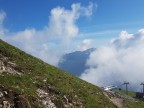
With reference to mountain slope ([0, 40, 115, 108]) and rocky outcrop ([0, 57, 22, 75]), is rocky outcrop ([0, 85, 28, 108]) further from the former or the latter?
rocky outcrop ([0, 57, 22, 75])

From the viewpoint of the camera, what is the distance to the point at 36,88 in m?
41.8

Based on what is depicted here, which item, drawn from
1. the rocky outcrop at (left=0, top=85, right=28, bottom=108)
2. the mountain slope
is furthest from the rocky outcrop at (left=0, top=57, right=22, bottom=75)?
the rocky outcrop at (left=0, top=85, right=28, bottom=108)

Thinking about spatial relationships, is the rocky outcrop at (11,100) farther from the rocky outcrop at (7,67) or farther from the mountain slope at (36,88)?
the rocky outcrop at (7,67)

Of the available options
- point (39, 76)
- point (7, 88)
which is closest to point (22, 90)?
point (7, 88)

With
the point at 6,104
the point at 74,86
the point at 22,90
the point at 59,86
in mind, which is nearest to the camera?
the point at 6,104

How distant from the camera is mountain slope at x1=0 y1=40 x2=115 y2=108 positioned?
3766 centimetres

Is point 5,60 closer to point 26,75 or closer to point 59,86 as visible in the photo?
point 26,75

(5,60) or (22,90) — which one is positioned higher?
(5,60)

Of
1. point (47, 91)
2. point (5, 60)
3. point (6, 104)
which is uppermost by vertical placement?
point (5, 60)

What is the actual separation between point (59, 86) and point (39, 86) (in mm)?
3999

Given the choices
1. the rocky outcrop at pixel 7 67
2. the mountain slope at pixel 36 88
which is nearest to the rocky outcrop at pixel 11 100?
the mountain slope at pixel 36 88

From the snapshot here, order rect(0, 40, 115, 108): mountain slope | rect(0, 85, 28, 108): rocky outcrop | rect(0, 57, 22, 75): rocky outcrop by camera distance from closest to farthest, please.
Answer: rect(0, 85, 28, 108): rocky outcrop → rect(0, 40, 115, 108): mountain slope → rect(0, 57, 22, 75): rocky outcrop

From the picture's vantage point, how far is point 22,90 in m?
39.1

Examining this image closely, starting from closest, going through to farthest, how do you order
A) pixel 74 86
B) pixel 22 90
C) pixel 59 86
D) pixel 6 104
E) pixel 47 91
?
pixel 6 104, pixel 22 90, pixel 47 91, pixel 59 86, pixel 74 86
